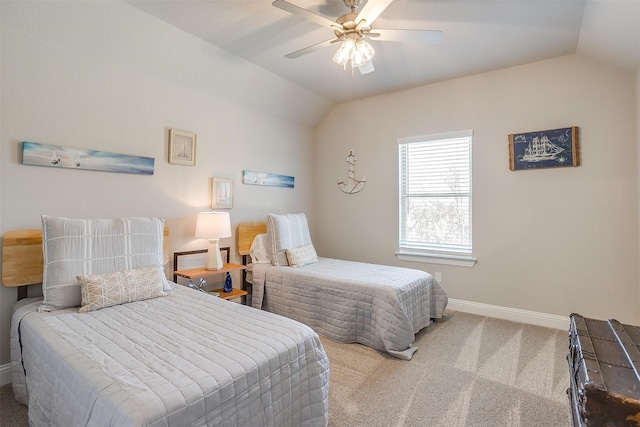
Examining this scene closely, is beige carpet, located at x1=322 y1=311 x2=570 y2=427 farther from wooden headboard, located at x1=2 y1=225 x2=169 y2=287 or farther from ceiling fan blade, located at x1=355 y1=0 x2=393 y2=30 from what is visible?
ceiling fan blade, located at x1=355 y1=0 x2=393 y2=30

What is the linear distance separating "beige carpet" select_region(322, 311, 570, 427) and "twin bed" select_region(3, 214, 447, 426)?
0.21 metres

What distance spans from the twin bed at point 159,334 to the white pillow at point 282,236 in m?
0.42

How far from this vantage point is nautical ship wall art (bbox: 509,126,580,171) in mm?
2924

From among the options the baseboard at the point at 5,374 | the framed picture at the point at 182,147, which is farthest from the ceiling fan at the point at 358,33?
the baseboard at the point at 5,374

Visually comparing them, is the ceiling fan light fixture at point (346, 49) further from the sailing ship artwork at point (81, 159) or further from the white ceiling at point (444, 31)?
the sailing ship artwork at point (81, 159)

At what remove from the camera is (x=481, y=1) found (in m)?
2.15

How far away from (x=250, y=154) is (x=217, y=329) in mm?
A: 2509

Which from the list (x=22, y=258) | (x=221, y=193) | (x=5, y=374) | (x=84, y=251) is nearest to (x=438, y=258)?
(x=221, y=193)

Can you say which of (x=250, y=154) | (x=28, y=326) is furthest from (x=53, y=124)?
(x=250, y=154)

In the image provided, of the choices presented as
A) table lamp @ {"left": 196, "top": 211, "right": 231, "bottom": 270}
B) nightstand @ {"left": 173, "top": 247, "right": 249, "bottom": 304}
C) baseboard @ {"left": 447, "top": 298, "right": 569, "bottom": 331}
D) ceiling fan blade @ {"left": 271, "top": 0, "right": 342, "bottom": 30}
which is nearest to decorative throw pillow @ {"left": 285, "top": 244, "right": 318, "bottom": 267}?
nightstand @ {"left": 173, "top": 247, "right": 249, "bottom": 304}

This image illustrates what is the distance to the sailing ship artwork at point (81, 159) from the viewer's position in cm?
213

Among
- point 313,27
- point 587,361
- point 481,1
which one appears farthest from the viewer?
point 313,27

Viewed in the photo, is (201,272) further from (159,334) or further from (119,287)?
(159,334)

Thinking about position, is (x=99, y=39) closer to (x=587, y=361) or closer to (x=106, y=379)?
(x=106, y=379)
